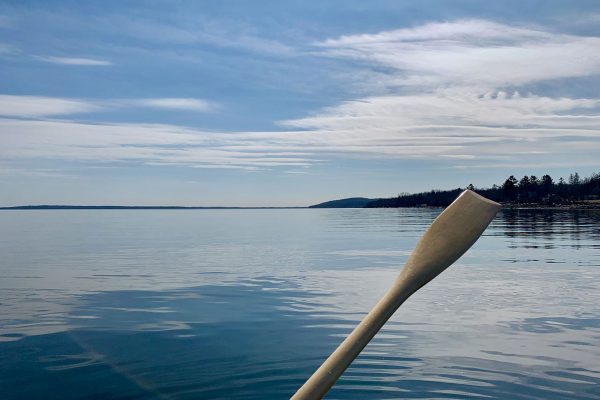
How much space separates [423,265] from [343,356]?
29.1 inches

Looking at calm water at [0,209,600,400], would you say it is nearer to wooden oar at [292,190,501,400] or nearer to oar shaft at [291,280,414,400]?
wooden oar at [292,190,501,400]

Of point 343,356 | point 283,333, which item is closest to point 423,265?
point 343,356

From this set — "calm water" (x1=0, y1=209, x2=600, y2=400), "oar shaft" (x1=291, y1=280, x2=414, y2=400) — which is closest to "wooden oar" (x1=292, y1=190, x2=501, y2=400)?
"oar shaft" (x1=291, y1=280, x2=414, y2=400)

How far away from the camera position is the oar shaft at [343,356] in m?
3.04

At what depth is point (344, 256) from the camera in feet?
90.3

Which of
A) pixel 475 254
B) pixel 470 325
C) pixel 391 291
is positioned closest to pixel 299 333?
pixel 470 325

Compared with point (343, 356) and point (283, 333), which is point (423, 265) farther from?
point (283, 333)

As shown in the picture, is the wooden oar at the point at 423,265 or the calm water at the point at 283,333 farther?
the calm water at the point at 283,333

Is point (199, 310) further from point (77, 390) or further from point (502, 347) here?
point (502, 347)

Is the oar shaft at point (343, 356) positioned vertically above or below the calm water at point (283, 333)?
above

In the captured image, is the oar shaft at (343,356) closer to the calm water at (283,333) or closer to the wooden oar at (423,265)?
the wooden oar at (423,265)

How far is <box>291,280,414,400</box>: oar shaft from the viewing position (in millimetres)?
3039

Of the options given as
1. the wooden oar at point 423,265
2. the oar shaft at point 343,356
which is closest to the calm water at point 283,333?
the wooden oar at point 423,265

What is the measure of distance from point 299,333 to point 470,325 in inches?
137
